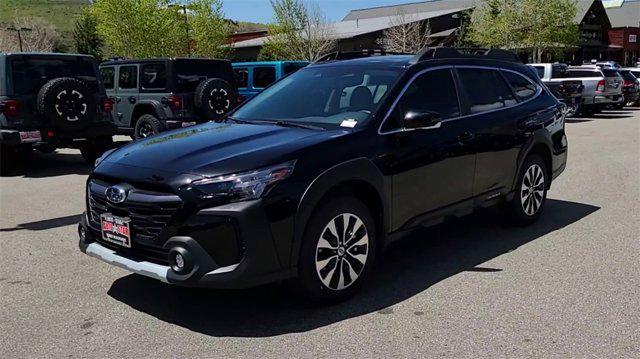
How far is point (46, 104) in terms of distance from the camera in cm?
971

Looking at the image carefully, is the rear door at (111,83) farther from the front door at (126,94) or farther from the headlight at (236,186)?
the headlight at (236,186)

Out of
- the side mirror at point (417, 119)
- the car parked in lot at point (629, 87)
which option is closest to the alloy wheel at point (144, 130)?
the side mirror at point (417, 119)

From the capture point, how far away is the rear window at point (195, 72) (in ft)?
39.4

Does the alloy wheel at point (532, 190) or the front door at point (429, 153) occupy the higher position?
the front door at point (429, 153)

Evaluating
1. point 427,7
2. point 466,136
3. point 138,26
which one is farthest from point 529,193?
point 427,7

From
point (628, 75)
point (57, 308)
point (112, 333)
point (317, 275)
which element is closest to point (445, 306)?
point (317, 275)

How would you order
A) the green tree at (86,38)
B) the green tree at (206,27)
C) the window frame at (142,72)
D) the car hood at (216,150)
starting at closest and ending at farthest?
the car hood at (216,150) < the window frame at (142,72) < the green tree at (206,27) < the green tree at (86,38)

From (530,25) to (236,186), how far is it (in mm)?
39280

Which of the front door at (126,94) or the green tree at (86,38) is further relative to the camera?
the green tree at (86,38)

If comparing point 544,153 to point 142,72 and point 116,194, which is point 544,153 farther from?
point 142,72

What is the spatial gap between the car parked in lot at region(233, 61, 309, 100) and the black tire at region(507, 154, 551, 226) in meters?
9.56

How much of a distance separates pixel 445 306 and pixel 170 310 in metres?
1.85

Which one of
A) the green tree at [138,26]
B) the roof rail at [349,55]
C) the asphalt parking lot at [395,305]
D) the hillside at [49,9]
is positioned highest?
the hillside at [49,9]

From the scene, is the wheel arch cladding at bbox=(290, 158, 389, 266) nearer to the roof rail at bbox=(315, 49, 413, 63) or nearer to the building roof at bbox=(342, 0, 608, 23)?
the roof rail at bbox=(315, 49, 413, 63)
